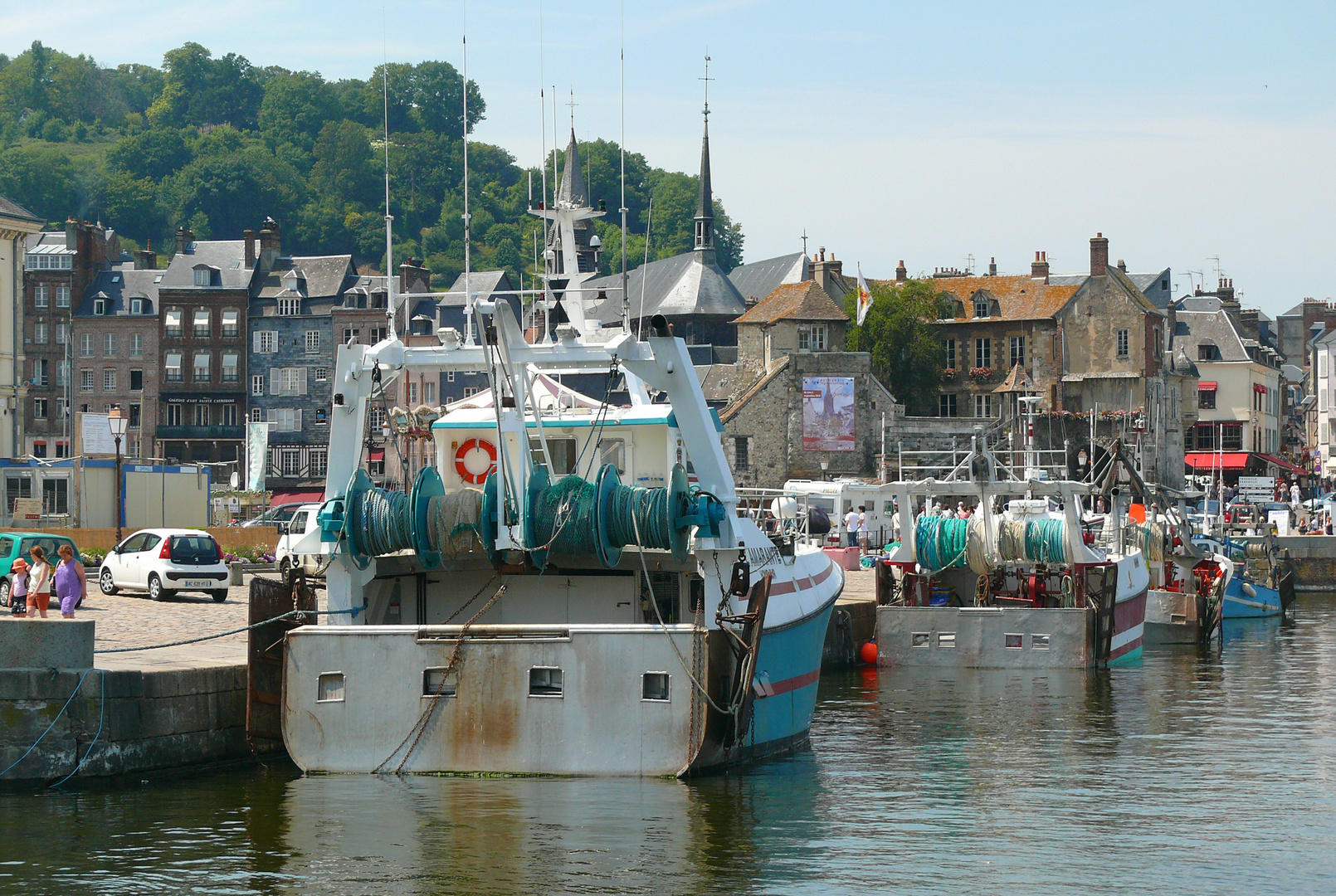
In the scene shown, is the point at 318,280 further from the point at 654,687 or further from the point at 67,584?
the point at 654,687

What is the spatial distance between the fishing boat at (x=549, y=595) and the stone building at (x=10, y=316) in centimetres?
3919

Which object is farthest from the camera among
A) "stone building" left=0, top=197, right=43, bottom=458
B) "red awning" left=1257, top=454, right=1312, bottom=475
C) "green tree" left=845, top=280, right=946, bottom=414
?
"red awning" left=1257, top=454, right=1312, bottom=475

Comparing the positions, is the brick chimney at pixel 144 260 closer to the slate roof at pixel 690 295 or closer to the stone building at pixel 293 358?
the stone building at pixel 293 358

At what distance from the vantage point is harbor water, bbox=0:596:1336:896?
14000 millimetres

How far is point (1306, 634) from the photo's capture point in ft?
132

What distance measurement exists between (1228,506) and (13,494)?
48366 mm

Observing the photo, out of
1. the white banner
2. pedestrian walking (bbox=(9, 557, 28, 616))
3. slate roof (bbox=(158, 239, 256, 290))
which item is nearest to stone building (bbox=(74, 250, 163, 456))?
slate roof (bbox=(158, 239, 256, 290))

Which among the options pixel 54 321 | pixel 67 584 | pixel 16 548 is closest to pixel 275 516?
pixel 16 548

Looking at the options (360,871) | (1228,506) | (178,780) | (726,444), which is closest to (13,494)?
(178,780)

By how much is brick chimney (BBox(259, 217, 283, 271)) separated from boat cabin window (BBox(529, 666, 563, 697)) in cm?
7882

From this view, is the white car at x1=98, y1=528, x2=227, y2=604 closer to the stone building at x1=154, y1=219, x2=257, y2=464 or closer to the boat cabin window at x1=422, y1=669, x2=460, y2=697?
the boat cabin window at x1=422, y1=669, x2=460, y2=697

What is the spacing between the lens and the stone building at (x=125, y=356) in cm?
9069

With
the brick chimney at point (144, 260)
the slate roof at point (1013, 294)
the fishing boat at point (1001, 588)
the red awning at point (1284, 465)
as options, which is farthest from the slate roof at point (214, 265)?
the fishing boat at point (1001, 588)

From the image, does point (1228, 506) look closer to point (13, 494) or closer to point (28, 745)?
point (13, 494)
